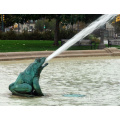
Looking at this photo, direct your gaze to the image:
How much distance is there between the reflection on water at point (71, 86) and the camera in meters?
9.09

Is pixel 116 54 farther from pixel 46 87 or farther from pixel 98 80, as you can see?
Result: pixel 46 87

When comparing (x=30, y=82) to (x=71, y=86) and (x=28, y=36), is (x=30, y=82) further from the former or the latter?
(x=28, y=36)

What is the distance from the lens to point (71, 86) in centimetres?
1176

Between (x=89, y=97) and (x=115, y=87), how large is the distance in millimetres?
1973

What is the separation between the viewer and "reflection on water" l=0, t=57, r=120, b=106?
9.09 meters

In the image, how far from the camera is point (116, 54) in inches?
976

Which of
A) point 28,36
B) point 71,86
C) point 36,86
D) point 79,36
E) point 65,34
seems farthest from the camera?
point 28,36

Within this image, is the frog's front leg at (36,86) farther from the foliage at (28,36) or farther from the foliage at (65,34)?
the foliage at (28,36)

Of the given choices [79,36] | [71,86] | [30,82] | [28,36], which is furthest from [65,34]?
[30,82]

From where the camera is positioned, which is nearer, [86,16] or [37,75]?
[37,75]

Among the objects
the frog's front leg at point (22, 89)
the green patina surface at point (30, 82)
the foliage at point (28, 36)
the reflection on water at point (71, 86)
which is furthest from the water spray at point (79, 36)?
the foliage at point (28, 36)

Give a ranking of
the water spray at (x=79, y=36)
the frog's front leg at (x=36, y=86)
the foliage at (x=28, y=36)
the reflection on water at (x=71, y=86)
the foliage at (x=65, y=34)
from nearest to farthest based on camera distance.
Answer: the reflection on water at (x=71, y=86)
the frog's front leg at (x=36, y=86)
the water spray at (x=79, y=36)
the foliage at (x=65, y=34)
the foliage at (x=28, y=36)

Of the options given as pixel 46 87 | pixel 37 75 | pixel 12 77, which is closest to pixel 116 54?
pixel 12 77

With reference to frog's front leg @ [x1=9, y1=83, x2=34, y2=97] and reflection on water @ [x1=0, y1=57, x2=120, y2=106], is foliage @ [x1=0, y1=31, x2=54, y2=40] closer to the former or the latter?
reflection on water @ [x1=0, y1=57, x2=120, y2=106]
